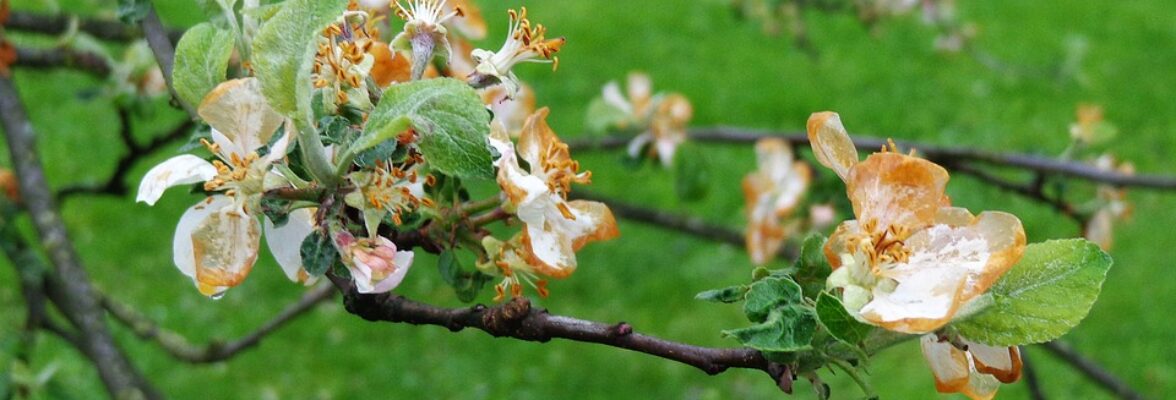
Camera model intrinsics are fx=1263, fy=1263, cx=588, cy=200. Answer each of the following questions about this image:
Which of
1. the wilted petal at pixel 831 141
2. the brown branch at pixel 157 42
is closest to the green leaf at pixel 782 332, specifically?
the wilted petal at pixel 831 141

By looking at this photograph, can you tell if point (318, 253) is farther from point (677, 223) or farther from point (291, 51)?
point (677, 223)

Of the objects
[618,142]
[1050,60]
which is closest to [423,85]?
[618,142]

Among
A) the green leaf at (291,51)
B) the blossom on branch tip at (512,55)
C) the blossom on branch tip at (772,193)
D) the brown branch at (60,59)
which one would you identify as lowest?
the blossom on branch tip at (772,193)

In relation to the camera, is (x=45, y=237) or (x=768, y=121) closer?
(x=45, y=237)

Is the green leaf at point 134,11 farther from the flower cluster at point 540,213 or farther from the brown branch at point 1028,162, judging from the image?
the brown branch at point 1028,162

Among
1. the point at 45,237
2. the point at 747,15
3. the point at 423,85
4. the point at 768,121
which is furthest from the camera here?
the point at 768,121

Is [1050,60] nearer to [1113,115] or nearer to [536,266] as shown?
[1113,115]

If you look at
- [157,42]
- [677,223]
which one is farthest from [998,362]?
[677,223]
